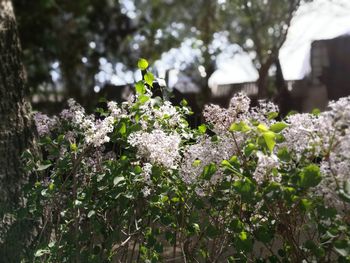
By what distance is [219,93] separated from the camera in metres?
9.14

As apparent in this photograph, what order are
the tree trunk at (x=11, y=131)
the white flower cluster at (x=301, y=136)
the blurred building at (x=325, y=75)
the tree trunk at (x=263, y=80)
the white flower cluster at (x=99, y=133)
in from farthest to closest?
1. the tree trunk at (x=263, y=80)
2. the blurred building at (x=325, y=75)
3. the tree trunk at (x=11, y=131)
4. the white flower cluster at (x=99, y=133)
5. the white flower cluster at (x=301, y=136)

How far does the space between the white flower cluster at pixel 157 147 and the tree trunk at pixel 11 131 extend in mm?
1289

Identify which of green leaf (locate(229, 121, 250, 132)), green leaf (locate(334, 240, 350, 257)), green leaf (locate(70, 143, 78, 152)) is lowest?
green leaf (locate(334, 240, 350, 257))

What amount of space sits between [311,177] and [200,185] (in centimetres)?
62

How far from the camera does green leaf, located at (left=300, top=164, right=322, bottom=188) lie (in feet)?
4.97

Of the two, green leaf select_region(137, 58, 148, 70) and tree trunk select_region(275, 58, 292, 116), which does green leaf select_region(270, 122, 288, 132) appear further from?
tree trunk select_region(275, 58, 292, 116)

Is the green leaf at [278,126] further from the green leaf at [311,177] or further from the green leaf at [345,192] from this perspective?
the green leaf at [345,192]

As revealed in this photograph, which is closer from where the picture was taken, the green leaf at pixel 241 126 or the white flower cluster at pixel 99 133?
the green leaf at pixel 241 126

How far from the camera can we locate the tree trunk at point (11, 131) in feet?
9.34

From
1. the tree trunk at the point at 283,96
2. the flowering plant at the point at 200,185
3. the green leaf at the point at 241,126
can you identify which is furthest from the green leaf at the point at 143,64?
the tree trunk at the point at 283,96

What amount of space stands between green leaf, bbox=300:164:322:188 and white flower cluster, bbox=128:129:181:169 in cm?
60

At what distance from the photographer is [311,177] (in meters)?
1.52

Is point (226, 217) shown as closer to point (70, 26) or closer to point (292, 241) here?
point (292, 241)

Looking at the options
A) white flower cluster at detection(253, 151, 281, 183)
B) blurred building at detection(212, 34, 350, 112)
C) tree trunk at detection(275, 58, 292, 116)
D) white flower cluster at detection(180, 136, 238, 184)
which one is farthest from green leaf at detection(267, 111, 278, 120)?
tree trunk at detection(275, 58, 292, 116)
